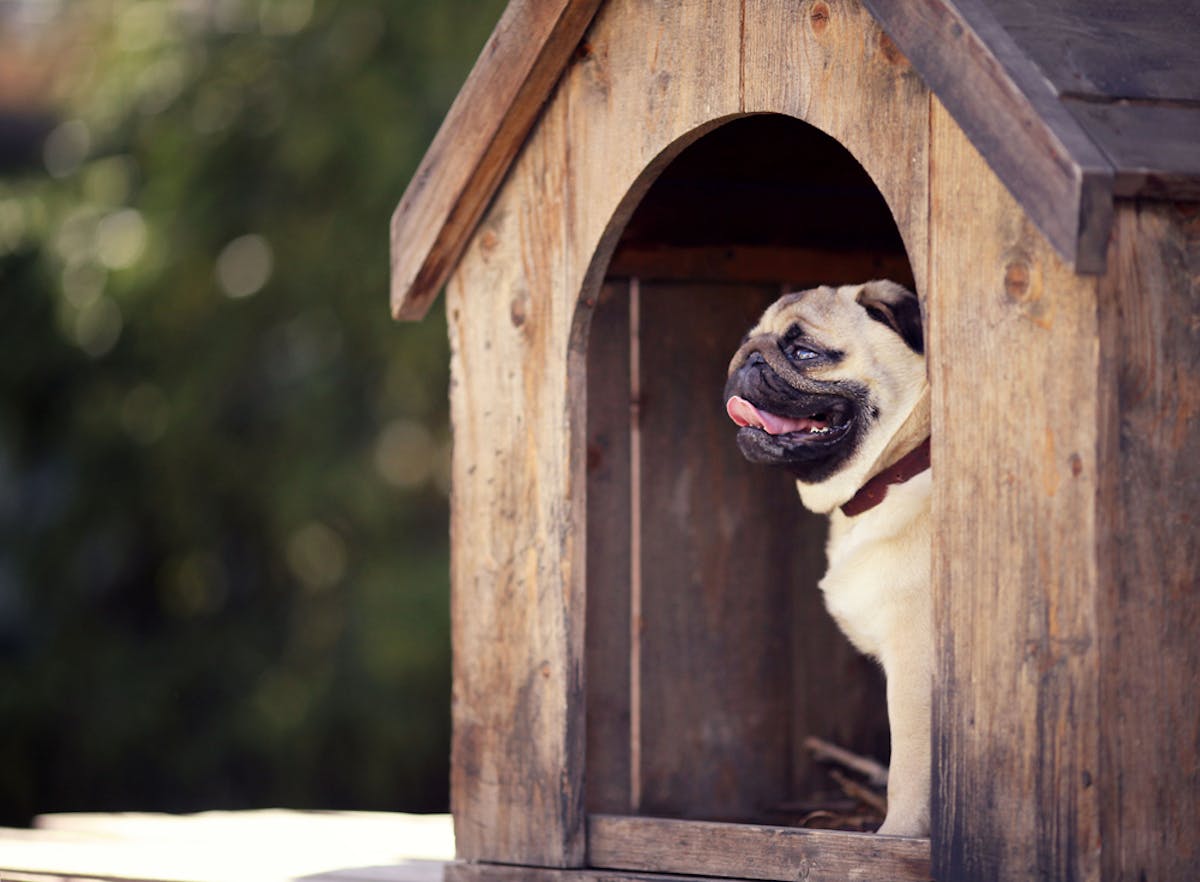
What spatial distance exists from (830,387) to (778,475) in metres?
0.94

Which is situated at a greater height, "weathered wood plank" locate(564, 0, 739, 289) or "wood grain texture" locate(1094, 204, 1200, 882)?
"weathered wood plank" locate(564, 0, 739, 289)

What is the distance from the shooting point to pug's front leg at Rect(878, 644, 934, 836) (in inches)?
122

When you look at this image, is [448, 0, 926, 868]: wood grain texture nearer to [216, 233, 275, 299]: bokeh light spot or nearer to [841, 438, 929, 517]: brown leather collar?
[841, 438, 929, 517]: brown leather collar

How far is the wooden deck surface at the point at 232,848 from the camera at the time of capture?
12.4ft

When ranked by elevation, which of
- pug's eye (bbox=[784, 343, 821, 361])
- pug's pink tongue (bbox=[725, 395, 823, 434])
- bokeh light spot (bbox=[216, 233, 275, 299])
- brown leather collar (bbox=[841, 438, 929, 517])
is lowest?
brown leather collar (bbox=[841, 438, 929, 517])

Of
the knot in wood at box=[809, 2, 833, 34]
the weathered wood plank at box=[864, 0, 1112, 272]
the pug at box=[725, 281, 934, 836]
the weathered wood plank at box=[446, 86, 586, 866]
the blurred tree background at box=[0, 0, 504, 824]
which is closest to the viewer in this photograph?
the weathered wood plank at box=[864, 0, 1112, 272]

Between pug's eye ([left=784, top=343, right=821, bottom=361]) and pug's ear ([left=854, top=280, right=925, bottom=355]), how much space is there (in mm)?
138

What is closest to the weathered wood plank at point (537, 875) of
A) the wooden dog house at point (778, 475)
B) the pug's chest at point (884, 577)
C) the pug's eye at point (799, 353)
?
the wooden dog house at point (778, 475)

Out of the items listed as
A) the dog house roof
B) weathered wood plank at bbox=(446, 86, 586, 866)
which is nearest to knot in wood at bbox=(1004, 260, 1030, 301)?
the dog house roof

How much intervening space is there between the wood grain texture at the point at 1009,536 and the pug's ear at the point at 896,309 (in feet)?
1.85

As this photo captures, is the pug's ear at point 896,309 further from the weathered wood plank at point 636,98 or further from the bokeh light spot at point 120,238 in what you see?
the bokeh light spot at point 120,238

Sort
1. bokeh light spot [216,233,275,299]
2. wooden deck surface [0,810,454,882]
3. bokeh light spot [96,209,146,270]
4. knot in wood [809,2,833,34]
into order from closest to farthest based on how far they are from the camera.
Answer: knot in wood [809,2,833,34] → wooden deck surface [0,810,454,882] → bokeh light spot [96,209,146,270] → bokeh light spot [216,233,275,299]

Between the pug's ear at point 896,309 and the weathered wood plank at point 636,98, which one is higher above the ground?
the weathered wood plank at point 636,98

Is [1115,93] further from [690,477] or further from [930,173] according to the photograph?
[690,477]
